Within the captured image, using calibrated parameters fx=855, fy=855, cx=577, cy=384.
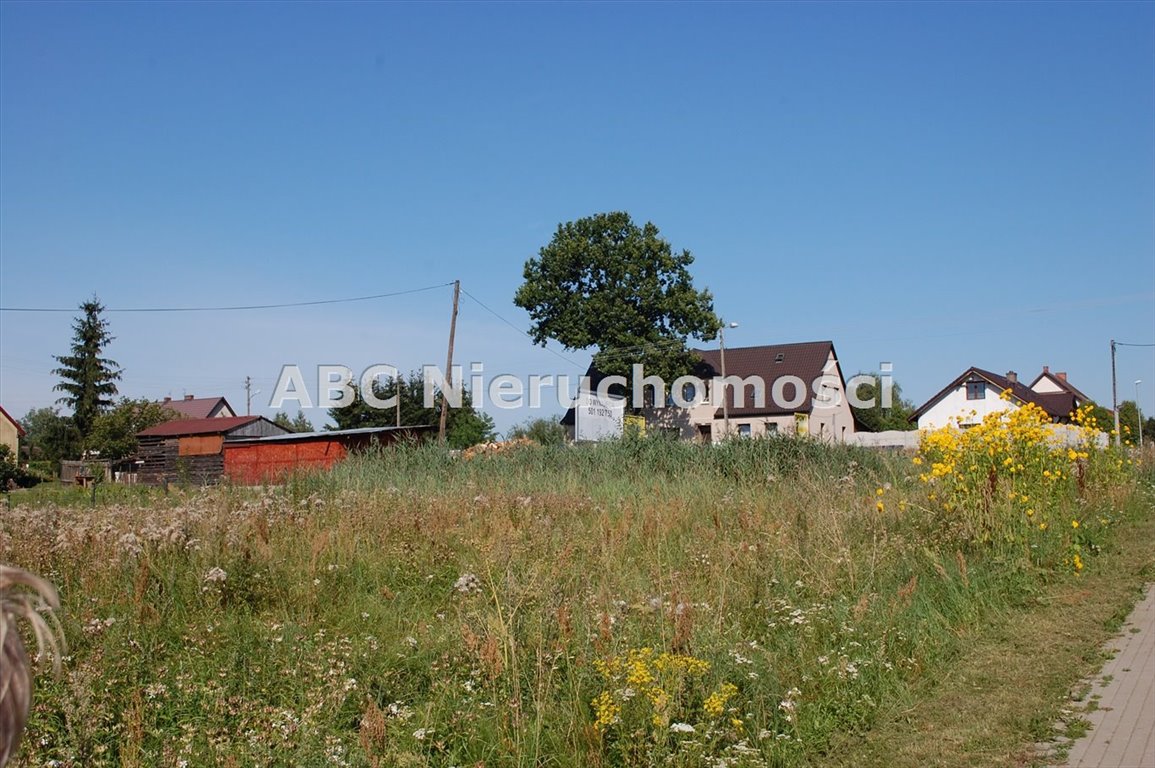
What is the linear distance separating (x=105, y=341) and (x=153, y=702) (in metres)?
68.5

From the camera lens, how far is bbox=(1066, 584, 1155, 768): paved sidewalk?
15.3ft

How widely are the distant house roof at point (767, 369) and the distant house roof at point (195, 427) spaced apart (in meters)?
21.1

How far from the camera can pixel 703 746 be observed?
445 centimetres

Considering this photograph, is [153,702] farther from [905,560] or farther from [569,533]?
[905,560]

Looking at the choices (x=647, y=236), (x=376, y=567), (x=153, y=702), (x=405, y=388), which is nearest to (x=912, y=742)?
(x=153, y=702)

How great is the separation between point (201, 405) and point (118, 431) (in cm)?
3321

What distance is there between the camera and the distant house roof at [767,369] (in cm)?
5728

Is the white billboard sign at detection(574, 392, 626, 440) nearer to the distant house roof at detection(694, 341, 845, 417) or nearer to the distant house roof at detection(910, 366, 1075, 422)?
the distant house roof at detection(694, 341, 845, 417)

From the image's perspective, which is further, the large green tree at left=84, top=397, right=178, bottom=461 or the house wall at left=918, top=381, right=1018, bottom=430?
the house wall at left=918, top=381, right=1018, bottom=430

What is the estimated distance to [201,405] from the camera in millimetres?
88812

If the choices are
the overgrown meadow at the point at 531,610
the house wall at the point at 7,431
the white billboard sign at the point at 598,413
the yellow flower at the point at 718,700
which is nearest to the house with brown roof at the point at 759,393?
the white billboard sign at the point at 598,413

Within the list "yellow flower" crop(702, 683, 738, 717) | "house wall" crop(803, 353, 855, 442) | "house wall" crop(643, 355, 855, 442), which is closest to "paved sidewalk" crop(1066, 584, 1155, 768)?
"yellow flower" crop(702, 683, 738, 717)

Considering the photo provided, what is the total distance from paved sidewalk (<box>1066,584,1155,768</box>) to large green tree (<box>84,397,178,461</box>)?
56.7 metres

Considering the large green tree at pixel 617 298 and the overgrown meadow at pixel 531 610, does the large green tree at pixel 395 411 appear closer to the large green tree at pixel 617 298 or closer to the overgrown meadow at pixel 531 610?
the large green tree at pixel 617 298
